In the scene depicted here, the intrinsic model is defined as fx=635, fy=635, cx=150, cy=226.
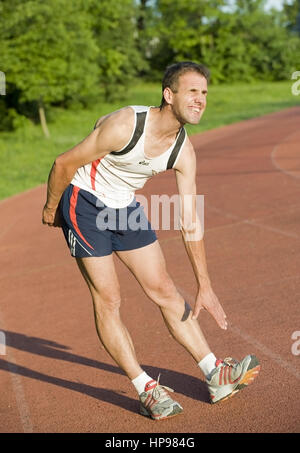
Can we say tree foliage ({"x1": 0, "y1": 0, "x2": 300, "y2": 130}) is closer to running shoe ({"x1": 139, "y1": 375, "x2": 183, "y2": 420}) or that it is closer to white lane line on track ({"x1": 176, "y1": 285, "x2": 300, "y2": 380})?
white lane line on track ({"x1": 176, "y1": 285, "x2": 300, "y2": 380})

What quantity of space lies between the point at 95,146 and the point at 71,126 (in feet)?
91.7

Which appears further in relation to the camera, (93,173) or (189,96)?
(93,173)

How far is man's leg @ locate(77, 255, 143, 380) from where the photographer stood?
149 inches

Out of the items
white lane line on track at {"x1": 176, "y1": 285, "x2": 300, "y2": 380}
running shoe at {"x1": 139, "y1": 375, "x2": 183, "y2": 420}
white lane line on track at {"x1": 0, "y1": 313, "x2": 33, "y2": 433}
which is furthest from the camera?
white lane line on track at {"x1": 176, "y1": 285, "x2": 300, "y2": 380}

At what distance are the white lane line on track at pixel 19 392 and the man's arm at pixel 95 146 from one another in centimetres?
145

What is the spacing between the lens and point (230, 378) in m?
3.83

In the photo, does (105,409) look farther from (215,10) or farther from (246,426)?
(215,10)

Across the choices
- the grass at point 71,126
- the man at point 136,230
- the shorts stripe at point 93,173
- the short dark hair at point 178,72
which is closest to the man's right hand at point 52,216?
the man at point 136,230

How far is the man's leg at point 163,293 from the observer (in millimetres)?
3873

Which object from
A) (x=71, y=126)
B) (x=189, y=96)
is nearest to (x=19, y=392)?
(x=189, y=96)

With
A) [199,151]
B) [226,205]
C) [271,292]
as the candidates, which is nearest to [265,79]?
[199,151]

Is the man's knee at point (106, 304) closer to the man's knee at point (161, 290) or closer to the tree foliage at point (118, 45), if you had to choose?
the man's knee at point (161, 290)

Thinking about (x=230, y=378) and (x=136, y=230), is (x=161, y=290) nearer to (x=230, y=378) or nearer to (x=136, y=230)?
(x=136, y=230)

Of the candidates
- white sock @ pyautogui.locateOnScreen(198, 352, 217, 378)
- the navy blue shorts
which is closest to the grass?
the navy blue shorts
